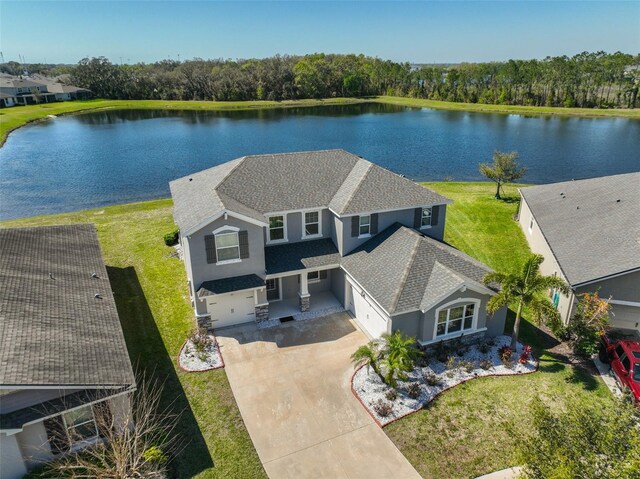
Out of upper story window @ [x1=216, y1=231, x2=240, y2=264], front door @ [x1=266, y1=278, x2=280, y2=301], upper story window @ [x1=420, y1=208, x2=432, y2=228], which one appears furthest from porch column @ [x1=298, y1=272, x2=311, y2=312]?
upper story window @ [x1=420, y1=208, x2=432, y2=228]

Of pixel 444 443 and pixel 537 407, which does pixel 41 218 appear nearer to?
pixel 444 443

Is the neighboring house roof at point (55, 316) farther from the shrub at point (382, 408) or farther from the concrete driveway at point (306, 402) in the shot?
the shrub at point (382, 408)

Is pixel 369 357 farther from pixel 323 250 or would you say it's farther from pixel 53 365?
pixel 53 365

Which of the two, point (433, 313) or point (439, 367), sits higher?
point (433, 313)

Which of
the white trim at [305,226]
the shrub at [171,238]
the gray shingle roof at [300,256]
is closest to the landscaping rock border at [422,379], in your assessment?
the gray shingle roof at [300,256]

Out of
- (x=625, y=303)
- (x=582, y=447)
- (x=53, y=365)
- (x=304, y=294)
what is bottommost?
(x=304, y=294)

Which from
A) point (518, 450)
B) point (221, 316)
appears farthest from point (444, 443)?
point (221, 316)

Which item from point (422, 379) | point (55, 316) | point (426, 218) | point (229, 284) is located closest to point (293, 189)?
point (229, 284)
